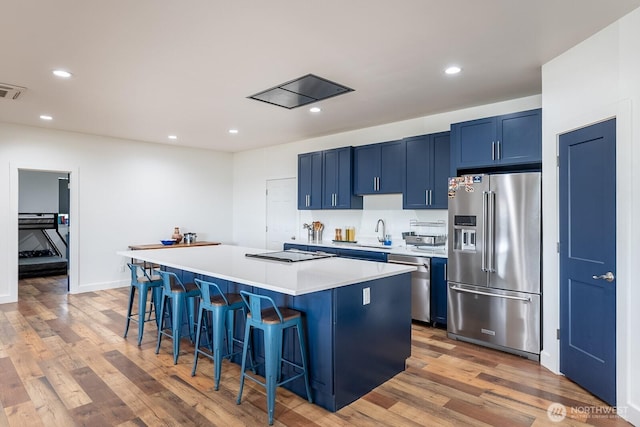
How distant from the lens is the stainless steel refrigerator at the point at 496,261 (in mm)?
3500

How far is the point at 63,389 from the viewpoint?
2.88 m

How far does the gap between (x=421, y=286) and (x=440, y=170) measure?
1.41 metres

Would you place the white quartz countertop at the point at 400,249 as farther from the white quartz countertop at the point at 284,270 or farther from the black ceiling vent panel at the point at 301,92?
the black ceiling vent panel at the point at 301,92

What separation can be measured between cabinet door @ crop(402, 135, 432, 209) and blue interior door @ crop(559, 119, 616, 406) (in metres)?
1.74

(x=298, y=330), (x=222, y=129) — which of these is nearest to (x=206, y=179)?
(x=222, y=129)

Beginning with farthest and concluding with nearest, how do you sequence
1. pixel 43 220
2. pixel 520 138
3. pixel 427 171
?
pixel 43 220, pixel 427 171, pixel 520 138

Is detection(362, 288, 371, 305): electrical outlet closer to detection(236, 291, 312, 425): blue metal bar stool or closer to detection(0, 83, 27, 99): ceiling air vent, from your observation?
detection(236, 291, 312, 425): blue metal bar stool

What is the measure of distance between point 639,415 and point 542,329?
3.63 ft

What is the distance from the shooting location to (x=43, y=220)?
8.87 m

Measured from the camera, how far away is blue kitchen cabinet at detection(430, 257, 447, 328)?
169 inches

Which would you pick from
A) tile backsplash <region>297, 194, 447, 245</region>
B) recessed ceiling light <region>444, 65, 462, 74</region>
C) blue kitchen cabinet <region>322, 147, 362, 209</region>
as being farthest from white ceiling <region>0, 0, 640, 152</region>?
tile backsplash <region>297, 194, 447, 245</region>

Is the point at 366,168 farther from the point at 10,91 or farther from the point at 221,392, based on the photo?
the point at 10,91

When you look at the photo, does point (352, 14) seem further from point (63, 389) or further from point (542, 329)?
point (63, 389)

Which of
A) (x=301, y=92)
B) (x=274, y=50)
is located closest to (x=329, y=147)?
(x=301, y=92)
